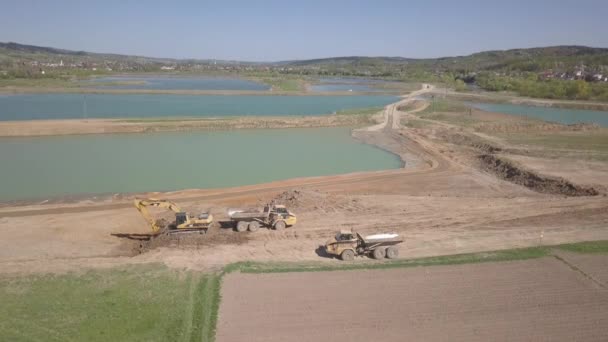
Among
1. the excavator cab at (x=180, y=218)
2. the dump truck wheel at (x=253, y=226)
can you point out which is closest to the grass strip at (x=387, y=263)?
the dump truck wheel at (x=253, y=226)

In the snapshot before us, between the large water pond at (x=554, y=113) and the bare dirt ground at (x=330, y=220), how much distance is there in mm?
37377

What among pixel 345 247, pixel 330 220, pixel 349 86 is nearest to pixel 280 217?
pixel 330 220

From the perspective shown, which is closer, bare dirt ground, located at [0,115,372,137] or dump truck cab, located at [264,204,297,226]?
dump truck cab, located at [264,204,297,226]

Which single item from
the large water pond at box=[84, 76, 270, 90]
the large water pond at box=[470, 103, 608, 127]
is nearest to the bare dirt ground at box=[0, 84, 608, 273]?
the large water pond at box=[470, 103, 608, 127]

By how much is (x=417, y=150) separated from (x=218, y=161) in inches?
730

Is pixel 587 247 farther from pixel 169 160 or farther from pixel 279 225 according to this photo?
pixel 169 160

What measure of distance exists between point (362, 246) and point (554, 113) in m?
69.7

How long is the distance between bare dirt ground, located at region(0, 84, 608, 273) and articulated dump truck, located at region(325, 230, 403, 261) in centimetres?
67

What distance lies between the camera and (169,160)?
36.9m

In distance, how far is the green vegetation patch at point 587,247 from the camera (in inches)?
745

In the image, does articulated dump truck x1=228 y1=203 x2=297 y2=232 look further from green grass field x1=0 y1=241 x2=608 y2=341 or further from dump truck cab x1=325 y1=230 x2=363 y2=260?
green grass field x1=0 y1=241 x2=608 y2=341

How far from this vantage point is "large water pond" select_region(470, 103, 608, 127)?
2591 inches

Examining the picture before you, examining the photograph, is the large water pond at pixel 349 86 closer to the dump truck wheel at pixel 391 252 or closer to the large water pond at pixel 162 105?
the large water pond at pixel 162 105

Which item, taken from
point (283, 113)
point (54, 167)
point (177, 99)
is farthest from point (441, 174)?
point (177, 99)
